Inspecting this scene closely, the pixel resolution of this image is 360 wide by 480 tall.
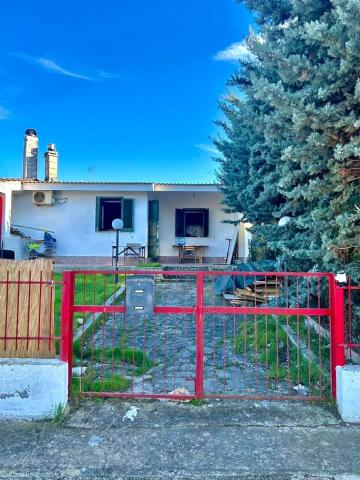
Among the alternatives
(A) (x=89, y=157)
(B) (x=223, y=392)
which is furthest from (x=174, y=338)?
(A) (x=89, y=157)

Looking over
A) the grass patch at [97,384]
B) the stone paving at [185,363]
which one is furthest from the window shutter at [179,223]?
the grass patch at [97,384]

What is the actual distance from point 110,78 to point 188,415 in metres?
16.6

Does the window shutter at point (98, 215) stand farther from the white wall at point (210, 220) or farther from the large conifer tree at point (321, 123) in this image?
the large conifer tree at point (321, 123)

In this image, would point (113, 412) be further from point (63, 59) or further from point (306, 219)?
point (63, 59)

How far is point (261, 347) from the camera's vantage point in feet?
18.5

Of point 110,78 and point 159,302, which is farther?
point 110,78

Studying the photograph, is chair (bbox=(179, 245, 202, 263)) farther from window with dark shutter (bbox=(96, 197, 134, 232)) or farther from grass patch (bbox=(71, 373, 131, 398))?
grass patch (bbox=(71, 373, 131, 398))

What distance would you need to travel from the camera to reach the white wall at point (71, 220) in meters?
15.3

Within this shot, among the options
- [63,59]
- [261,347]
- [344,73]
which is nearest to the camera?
→ [344,73]

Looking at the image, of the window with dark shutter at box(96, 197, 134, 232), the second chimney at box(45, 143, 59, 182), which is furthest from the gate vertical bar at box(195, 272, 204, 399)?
the second chimney at box(45, 143, 59, 182)

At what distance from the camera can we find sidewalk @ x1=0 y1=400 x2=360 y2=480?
260 cm

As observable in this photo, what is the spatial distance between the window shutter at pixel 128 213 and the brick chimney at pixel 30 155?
498 centimetres

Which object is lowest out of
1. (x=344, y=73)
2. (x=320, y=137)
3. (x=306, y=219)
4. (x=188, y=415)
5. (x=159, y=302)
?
(x=188, y=415)

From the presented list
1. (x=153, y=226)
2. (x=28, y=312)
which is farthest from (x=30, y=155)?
(x=28, y=312)
